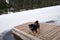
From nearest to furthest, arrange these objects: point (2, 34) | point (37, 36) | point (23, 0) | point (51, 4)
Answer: point (37, 36) < point (2, 34) < point (23, 0) < point (51, 4)

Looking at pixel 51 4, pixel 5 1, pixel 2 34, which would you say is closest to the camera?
pixel 2 34

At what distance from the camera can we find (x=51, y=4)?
3.19 m

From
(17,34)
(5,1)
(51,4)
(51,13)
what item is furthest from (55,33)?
(51,4)

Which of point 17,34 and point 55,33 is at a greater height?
point 55,33

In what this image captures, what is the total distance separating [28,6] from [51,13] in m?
0.75

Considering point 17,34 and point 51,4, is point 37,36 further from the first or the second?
point 51,4

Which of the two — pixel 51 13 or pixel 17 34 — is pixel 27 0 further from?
pixel 17 34

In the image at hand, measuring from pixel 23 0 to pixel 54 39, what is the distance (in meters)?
1.89

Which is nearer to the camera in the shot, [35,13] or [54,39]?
[54,39]

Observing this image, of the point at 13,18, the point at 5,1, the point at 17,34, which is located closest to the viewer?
the point at 17,34

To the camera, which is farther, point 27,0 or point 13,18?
point 27,0

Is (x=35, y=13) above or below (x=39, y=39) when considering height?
below

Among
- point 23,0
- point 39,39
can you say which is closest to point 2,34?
point 39,39

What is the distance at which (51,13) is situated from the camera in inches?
95.0
